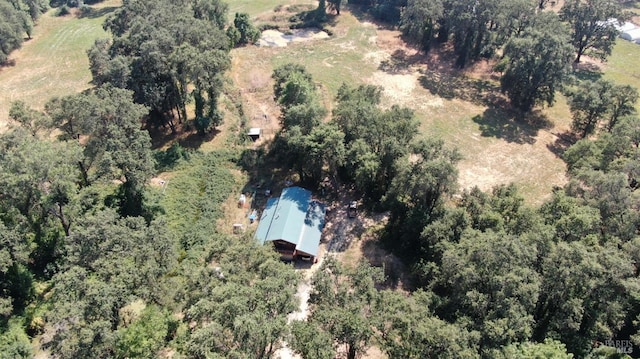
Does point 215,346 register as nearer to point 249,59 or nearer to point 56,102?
point 56,102

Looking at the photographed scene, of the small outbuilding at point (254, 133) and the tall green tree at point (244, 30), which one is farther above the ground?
the tall green tree at point (244, 30)

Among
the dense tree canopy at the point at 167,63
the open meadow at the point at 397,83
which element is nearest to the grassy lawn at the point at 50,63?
the open meadow at the point at 397,83

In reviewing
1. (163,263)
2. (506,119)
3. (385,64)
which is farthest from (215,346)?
(385,64)

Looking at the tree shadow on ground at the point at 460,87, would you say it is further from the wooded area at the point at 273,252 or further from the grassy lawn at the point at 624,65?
the grassy lawn at the point at 624,65

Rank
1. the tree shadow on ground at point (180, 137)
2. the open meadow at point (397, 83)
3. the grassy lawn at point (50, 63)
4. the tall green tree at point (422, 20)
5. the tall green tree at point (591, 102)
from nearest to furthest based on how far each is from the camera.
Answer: the tall green tree at point (591, 102), the open meadow at point (397, 83), the tree shadow on ground at point (180, 137), the grassy lawn at point (50, 63), the tall green tree at point (422, 20)

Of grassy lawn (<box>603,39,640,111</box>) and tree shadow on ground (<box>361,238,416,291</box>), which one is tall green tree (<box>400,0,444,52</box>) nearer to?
grassy lawn (<box>603,39,640,111</box>)

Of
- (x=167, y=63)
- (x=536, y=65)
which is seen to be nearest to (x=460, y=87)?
(x=536, y=65)

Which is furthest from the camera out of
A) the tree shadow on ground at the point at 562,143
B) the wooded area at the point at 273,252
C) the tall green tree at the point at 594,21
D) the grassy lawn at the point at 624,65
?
the grassy lawn at the point at 624,65
